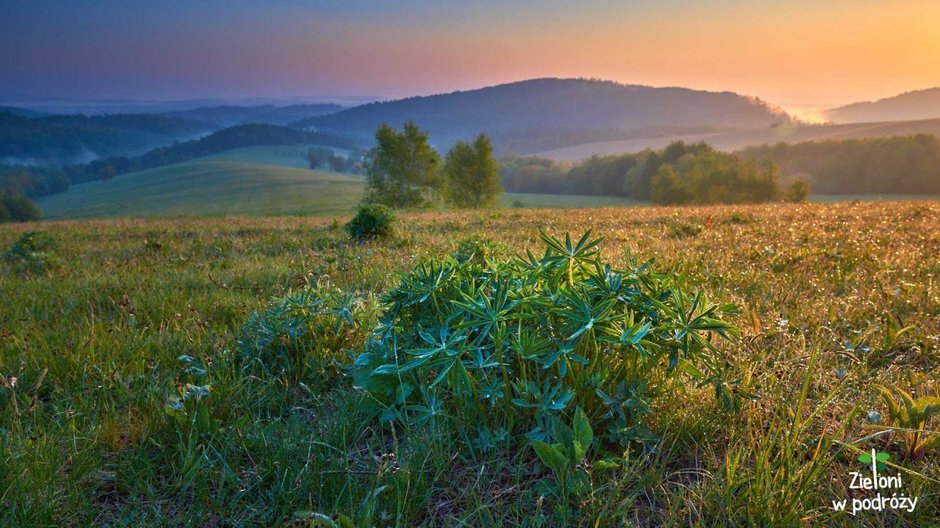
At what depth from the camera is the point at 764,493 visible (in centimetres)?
190

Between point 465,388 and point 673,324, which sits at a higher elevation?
point 673,324

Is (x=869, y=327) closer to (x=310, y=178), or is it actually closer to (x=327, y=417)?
(x=327, y=417)

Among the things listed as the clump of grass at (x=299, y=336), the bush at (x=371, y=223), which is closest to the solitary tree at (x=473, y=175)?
the bush at (x=371, y=223)

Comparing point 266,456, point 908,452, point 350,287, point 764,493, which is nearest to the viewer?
point 764,493

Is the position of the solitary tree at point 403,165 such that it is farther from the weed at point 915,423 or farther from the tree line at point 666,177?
the weed at point 915,423

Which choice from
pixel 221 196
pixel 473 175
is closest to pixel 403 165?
pixel 473 175

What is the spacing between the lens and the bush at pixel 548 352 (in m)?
2.26

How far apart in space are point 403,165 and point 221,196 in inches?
2077

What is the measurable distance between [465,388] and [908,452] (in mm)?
1955

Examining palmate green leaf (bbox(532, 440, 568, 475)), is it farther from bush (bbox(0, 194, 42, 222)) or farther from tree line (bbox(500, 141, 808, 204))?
bush (bbox(0, 194, 42, 222))

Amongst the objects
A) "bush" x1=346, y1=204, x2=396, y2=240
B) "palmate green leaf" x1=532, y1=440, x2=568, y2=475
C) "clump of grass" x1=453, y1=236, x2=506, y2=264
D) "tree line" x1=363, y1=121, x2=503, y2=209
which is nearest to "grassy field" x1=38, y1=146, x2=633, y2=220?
"tree line" x1=363, y1=121, x2=503, y2=209

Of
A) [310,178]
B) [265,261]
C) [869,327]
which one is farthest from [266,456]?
[310,178]

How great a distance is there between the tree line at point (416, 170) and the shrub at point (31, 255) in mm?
56092

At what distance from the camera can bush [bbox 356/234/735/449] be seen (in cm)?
226
